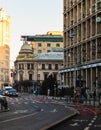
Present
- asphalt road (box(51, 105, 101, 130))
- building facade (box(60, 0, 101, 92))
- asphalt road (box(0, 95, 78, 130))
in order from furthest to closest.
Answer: building facade (box(60, 0, 101, 92)) < asphalt road (box(0, 95, 78, 130)) < asphalt road (box(51, 105, 101, 130))

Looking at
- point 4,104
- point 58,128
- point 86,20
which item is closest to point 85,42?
point 86,20

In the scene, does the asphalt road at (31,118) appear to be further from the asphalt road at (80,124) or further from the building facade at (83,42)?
the building facade at (83,42)

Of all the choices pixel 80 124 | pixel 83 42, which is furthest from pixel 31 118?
pixel 83 42

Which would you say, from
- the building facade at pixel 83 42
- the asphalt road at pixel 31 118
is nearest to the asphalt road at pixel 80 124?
the asphalt road at pixel 31 118

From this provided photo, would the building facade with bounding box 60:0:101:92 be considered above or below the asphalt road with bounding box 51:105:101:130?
above

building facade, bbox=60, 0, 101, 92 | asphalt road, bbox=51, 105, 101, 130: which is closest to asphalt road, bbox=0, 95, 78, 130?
asphalt road, bbox=51, 105, 101, 130

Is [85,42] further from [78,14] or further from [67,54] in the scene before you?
[67,54]

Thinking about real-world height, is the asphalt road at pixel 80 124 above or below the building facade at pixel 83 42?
below

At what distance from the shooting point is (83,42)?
10031cm

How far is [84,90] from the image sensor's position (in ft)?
274

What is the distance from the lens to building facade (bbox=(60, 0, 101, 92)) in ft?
298

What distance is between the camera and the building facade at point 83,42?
90812mm

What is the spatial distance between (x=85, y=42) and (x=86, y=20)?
4.40 metres

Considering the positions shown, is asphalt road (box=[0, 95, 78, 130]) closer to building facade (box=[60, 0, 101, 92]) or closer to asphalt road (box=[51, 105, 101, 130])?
asphalt road (box=[51, 105, 101, 130])
